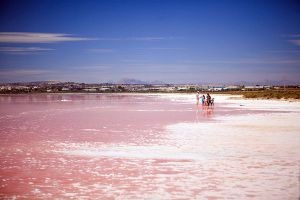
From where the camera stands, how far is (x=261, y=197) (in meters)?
7.03

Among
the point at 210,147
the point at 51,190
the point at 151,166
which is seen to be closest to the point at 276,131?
the point at 210,147

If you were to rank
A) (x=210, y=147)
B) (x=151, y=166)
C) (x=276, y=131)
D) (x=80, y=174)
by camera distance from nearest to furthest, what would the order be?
(x=80, y=174) < (x=151, y=166) < (x=210, y=147) < (x=276, y=131)

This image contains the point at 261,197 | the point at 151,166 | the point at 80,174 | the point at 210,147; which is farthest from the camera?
the point at 210,147

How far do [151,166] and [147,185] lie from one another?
6.14 feet

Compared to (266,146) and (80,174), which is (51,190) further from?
(266,146)

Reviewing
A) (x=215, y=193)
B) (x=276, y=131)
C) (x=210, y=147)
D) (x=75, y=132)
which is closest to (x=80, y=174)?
(x=215, y=193)

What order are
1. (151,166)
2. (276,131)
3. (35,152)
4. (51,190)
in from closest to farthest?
(51,190)
(151,166)
(35,152)
(276,131)

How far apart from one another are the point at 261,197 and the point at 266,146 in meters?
6.07

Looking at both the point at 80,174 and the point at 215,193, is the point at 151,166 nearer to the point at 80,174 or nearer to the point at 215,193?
the point at 80,174

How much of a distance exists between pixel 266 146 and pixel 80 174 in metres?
6.77

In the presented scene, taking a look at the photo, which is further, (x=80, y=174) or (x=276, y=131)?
(x=276, y=131)

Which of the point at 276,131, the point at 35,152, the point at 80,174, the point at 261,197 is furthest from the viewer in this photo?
the point at 276,131

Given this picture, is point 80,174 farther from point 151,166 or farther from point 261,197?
point 261,197

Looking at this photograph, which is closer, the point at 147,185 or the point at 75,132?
the point at 147,185
